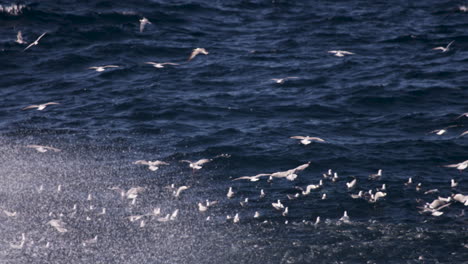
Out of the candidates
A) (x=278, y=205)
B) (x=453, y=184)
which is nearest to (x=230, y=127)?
(x=278, y=205)

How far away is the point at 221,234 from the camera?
18.3 m

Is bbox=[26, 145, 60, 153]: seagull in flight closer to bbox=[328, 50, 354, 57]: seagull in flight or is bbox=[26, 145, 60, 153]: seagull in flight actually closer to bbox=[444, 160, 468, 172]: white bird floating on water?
bbox=[444, 160, 468, 172]: white bird floating on water

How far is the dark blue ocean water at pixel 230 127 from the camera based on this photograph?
58.7 ft

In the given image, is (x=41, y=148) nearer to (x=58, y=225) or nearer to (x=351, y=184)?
(x=58, y=225)

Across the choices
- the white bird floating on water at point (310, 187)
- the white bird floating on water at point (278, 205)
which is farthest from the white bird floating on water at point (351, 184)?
the white bird floating on water at point (278, 205)

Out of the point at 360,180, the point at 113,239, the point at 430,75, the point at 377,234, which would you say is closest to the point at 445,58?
the point at 430,75

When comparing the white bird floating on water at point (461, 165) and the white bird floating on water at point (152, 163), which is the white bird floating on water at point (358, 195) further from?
the white bird floating on water at point (152, 163)

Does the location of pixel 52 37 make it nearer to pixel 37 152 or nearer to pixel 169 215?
pixel 37 152

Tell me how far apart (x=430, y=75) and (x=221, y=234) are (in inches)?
686

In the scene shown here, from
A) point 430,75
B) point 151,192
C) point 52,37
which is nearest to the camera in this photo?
point 151,192

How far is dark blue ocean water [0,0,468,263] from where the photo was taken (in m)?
17.9

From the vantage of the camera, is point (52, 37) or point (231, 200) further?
point (52, 37)

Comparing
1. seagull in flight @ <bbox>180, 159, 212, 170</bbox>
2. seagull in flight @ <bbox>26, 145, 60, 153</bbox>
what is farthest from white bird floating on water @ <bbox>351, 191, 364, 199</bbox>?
seagull in flight @ <bbox>26, 145, 60, 153</bbox>

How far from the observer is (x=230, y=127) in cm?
2636
